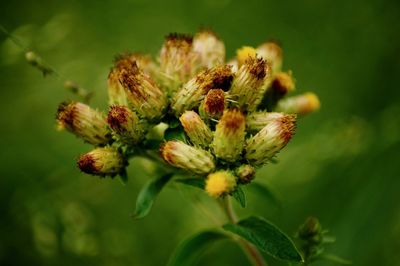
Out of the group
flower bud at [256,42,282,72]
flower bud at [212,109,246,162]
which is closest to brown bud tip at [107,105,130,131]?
flower bud at [212,109,246,162]

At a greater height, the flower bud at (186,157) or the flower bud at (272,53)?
the flower bud at (272,53)

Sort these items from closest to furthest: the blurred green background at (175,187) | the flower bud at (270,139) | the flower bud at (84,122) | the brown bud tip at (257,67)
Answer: the flower bud at (270,139), the brown bud tip at (257,67), the flower bud at (84,122), the blurred green background at (175,187)

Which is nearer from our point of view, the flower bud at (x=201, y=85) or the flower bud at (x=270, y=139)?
the flower bud at (x=270, y=139)

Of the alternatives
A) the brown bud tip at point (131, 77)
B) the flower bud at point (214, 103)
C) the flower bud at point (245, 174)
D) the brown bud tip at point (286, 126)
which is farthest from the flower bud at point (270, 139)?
the brown bud tip at point (131, 77)

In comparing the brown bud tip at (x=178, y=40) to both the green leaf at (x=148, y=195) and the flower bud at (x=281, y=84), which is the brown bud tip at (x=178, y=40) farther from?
the green leaf at (x=148, y=195)

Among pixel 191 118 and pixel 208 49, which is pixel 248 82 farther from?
pixel 208 49

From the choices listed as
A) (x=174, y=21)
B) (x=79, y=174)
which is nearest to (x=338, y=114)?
(x=174, y=21)

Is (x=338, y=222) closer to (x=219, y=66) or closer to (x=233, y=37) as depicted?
(x=219, y=66)

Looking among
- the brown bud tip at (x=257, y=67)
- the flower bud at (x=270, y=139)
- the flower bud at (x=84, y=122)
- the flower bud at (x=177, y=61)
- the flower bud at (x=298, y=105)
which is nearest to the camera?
the flower bud at (x=270, y=139)
